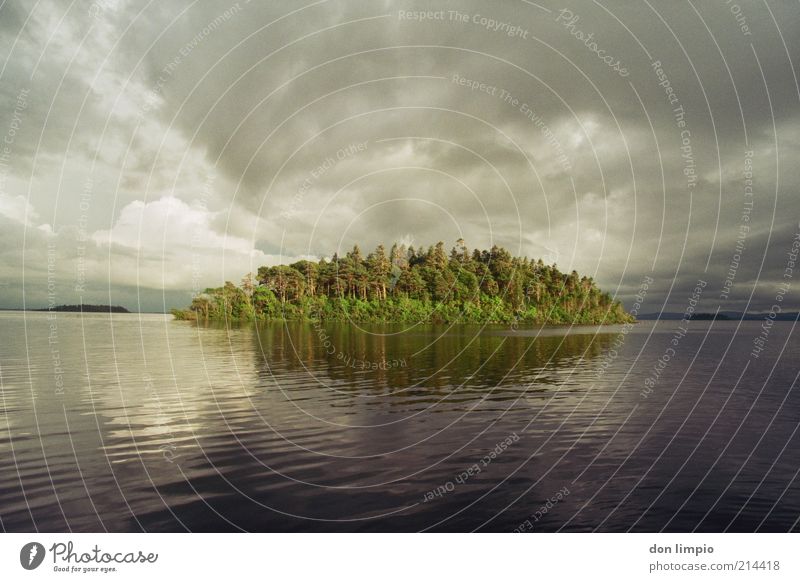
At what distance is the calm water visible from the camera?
13633 mm

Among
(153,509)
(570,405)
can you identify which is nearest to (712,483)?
(570,405)

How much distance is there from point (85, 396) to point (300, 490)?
21.4m

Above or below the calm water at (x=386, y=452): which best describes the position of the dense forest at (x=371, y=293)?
above

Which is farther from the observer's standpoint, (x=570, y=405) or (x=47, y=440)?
(x=570, y=405)

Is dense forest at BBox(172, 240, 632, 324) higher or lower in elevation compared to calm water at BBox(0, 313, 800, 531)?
higher

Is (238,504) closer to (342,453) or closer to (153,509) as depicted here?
(153,509)

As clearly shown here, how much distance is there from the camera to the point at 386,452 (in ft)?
62.5

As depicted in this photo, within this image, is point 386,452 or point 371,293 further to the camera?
point 371,293

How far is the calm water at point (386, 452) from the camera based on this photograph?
13.6 m

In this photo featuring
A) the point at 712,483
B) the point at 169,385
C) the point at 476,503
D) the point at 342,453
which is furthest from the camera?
the point at 169,385

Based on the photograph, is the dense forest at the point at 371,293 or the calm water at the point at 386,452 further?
the dense forest at the point at 371,293

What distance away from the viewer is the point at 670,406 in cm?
3070

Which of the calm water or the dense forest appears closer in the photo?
the calm water
